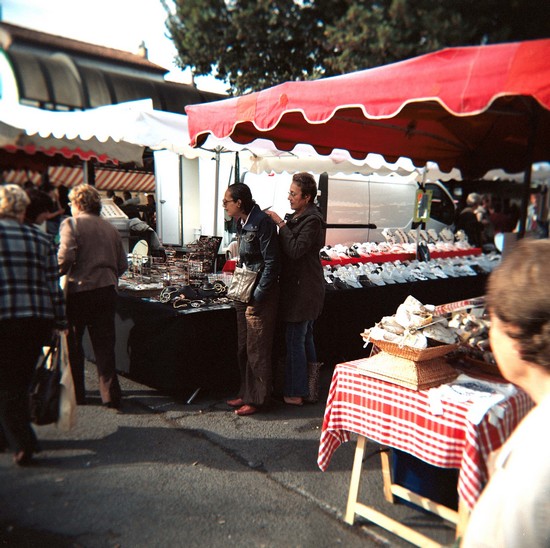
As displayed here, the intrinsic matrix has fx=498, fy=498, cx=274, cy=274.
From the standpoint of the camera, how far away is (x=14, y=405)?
2959mm

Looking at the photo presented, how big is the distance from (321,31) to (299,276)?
1476 cm

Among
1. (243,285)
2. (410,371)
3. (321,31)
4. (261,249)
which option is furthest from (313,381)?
(321,31)

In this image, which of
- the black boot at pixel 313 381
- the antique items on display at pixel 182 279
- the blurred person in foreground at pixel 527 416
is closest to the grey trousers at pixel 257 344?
the black boot at pixel 313 381

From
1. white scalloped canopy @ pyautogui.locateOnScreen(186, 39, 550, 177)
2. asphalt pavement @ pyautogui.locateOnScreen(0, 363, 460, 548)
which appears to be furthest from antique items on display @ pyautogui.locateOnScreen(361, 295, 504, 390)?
white scalloped canopy @ pyautogui.locateOnScreen(186, 39, 550, 177)

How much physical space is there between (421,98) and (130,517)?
2.70 metres

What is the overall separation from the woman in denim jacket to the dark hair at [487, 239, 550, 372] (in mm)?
2735

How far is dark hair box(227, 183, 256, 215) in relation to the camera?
3.71 m

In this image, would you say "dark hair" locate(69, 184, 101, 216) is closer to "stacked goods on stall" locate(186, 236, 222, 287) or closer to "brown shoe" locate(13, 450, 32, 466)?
"stacked goods on stall" locate(186, 236, 222, 287)

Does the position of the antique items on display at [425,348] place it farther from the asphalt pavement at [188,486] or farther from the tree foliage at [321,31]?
the tree foliage at [321,31]

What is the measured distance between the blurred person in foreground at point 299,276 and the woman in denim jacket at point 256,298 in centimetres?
14

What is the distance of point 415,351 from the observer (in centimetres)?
231

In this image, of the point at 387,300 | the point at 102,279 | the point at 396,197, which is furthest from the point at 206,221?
the point at 102,279

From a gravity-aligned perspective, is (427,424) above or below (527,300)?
below

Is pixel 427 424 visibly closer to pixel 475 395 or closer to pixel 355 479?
pixel 475 395
